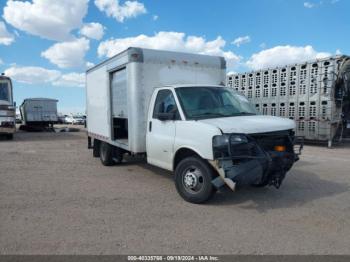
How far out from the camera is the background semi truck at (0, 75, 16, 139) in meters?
16.6

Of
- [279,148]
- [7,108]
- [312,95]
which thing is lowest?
[279,148]

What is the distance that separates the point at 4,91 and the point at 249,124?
16958 millimetres

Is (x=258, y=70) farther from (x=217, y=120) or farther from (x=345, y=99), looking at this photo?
(x=217, y=120)

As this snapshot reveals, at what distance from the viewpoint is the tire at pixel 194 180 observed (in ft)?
16.6

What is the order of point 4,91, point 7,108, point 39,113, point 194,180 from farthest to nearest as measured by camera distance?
point 39,113
point 4,91
point 7,108
point 194,180

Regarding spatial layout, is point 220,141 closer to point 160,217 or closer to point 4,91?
point 160,217

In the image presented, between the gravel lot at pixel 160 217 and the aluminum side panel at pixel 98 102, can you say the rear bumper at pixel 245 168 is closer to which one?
the gravel lot at pixel 160 217

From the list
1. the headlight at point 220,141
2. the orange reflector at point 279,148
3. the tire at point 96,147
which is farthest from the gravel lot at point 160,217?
the tire at point 96,147

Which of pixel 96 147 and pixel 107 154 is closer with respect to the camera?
pixel 107 154

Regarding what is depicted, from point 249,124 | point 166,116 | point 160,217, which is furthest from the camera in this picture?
point 166,116

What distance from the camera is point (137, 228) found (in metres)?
4.26

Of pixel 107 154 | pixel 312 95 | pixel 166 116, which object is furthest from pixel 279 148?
pixel 312 95

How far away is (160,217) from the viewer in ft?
15.4

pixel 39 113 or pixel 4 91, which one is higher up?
pixel 4 91
